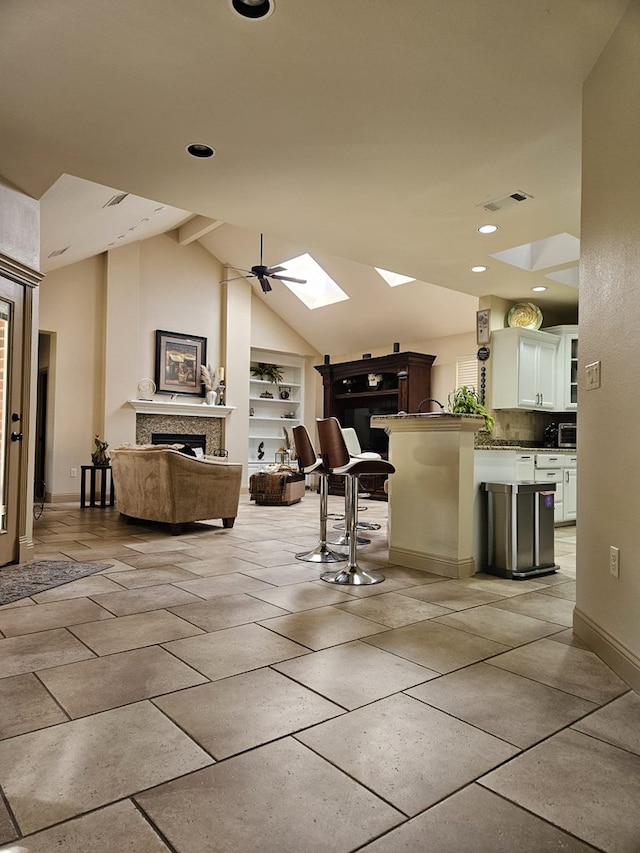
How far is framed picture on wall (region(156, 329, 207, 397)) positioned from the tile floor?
624cm

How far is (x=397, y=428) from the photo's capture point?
429 centimetres

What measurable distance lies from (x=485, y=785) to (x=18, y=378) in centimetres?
378

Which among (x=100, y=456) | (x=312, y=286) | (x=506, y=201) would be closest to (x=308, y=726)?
(x=506, y=201)

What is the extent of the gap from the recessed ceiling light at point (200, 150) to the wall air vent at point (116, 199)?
7.27 feet

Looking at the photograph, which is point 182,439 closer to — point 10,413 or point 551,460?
point 10,413

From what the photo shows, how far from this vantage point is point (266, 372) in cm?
1126

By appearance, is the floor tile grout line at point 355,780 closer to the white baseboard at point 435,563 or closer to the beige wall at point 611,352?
the beige wall at point 611,352

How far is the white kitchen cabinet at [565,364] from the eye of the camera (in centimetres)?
688

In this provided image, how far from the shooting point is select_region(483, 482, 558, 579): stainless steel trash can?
12.7 feet

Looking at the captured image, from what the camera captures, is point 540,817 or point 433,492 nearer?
point 540,817

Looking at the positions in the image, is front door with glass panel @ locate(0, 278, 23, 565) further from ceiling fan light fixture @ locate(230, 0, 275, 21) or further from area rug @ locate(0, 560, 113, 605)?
ceiling fan light fixture @ locate(230, 0, 275, 21)

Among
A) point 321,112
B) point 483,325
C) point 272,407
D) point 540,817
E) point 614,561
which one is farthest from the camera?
point 272,407

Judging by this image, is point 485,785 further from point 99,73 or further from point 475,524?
point 99,73

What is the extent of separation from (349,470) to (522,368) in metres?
3.63
